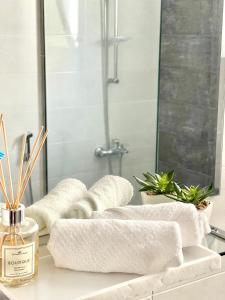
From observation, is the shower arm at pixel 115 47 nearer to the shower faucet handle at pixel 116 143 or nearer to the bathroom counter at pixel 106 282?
the shower faucet handle at pixel 116 143

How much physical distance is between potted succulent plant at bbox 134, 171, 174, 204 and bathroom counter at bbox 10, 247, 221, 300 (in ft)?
0.96

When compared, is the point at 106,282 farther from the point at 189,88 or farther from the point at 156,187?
the point at 189,88

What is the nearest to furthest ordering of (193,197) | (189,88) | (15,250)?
(15,250), (193,197), (189,88)

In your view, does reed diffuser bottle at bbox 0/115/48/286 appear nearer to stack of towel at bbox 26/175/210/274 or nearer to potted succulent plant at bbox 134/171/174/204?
stack of towel at bbox 26/175/210/274

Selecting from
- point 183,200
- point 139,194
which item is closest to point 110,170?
point 139,194

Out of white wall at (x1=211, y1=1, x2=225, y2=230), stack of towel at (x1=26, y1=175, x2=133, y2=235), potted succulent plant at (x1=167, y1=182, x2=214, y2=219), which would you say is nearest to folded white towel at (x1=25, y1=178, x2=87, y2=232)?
stack of towel at (x1=26, y1=175, x2=133, y2=235)

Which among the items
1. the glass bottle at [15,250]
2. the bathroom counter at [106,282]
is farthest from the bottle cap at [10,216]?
the bathroom counter at [106,282]

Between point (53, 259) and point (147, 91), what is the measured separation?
1.98 feet

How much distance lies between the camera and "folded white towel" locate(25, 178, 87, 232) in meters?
1.28

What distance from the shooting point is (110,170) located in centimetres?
150

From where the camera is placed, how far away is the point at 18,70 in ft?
4.24

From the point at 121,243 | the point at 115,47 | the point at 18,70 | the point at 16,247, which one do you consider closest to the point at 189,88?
the point at 115,47

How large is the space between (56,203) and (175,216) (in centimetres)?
31

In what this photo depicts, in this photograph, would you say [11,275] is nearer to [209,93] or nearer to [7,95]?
[7,95]
